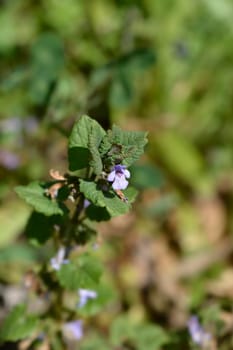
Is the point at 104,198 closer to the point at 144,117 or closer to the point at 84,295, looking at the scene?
the point at 84,295

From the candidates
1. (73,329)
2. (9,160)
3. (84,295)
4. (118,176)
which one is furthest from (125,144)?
(9,160)

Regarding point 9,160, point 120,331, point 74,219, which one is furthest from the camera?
point 9,160

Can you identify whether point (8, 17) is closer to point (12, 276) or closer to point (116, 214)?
point (12, 276)

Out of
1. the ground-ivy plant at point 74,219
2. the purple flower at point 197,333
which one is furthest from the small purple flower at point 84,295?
the purple flower at point 197,333

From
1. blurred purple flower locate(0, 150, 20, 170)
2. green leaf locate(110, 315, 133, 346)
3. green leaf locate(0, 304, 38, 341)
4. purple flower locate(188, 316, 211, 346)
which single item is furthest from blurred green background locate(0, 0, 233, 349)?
green leaf locate(0, 304, 38, 341)

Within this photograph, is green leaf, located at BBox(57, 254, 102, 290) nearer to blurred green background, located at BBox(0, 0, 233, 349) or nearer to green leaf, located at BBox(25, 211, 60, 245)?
green leaf, located at BBox(25, 211, 60, 245)

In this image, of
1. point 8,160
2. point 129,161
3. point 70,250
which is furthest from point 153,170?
point 129,161
